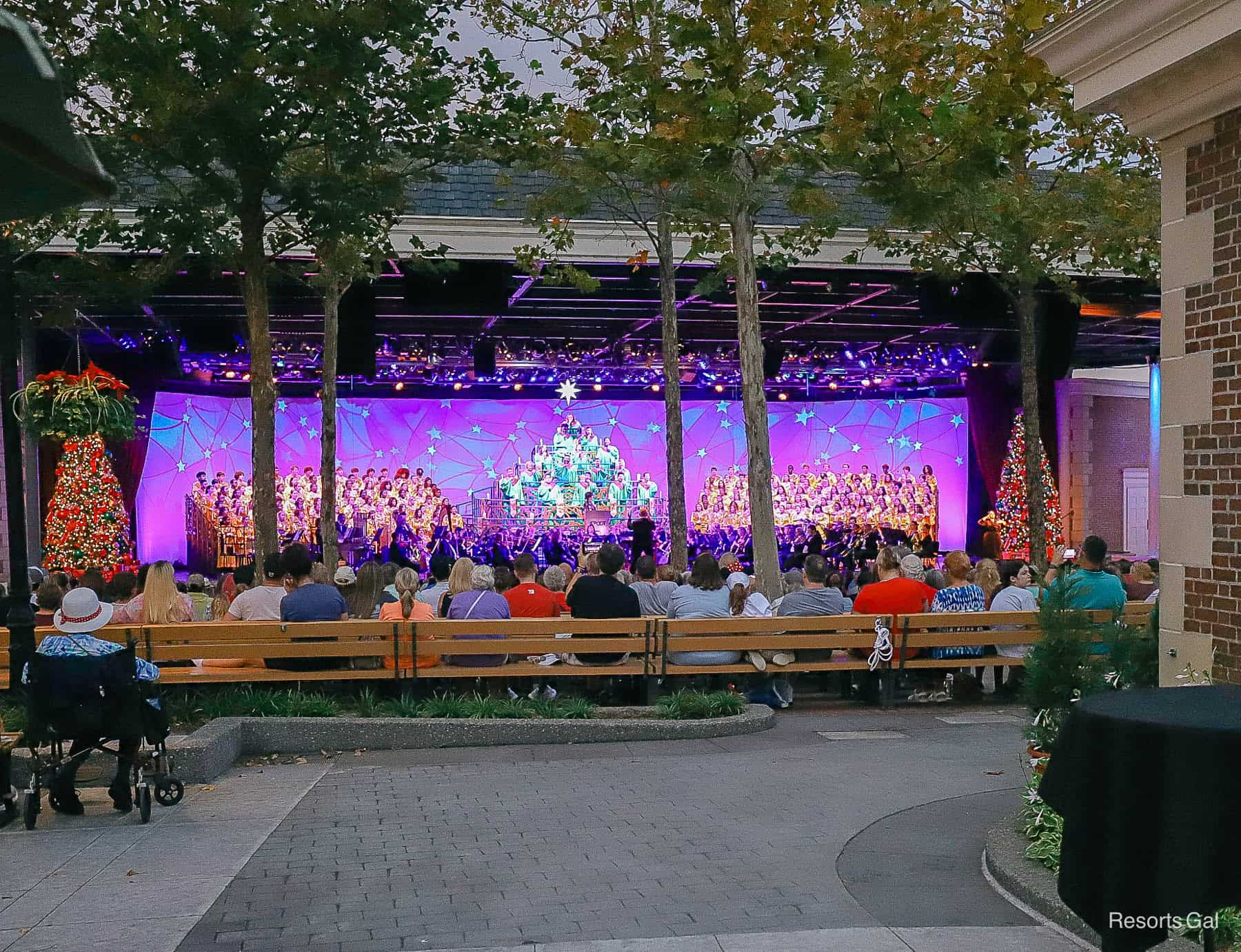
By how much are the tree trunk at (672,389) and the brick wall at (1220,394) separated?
387 inches

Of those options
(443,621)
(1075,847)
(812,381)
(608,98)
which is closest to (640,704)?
(443,621)

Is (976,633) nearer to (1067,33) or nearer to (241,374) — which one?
(1067,33)

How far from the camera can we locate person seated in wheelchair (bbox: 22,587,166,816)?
24.3ft

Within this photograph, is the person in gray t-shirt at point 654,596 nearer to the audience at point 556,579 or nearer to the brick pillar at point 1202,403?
the audience at point 556,579

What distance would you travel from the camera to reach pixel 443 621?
10.5 m

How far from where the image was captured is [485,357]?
23.4 m

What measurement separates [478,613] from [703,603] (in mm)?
1941

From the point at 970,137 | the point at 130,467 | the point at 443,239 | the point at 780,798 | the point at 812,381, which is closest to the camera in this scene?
the point at 780,798

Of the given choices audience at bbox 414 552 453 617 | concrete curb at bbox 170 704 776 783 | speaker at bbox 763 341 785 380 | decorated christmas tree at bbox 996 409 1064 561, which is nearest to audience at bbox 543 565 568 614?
audience at bbox 414 552 453 617

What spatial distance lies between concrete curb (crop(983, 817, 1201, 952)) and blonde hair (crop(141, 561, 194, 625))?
676 centimetres

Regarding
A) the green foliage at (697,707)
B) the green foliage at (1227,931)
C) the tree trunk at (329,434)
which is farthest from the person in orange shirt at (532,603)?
the green foliage at (1227,931)

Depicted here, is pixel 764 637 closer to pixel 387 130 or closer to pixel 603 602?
pixel 603 602

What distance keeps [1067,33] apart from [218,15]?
746 centimetres

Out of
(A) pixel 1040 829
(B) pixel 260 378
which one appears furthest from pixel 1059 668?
(B) pixel 260 378
